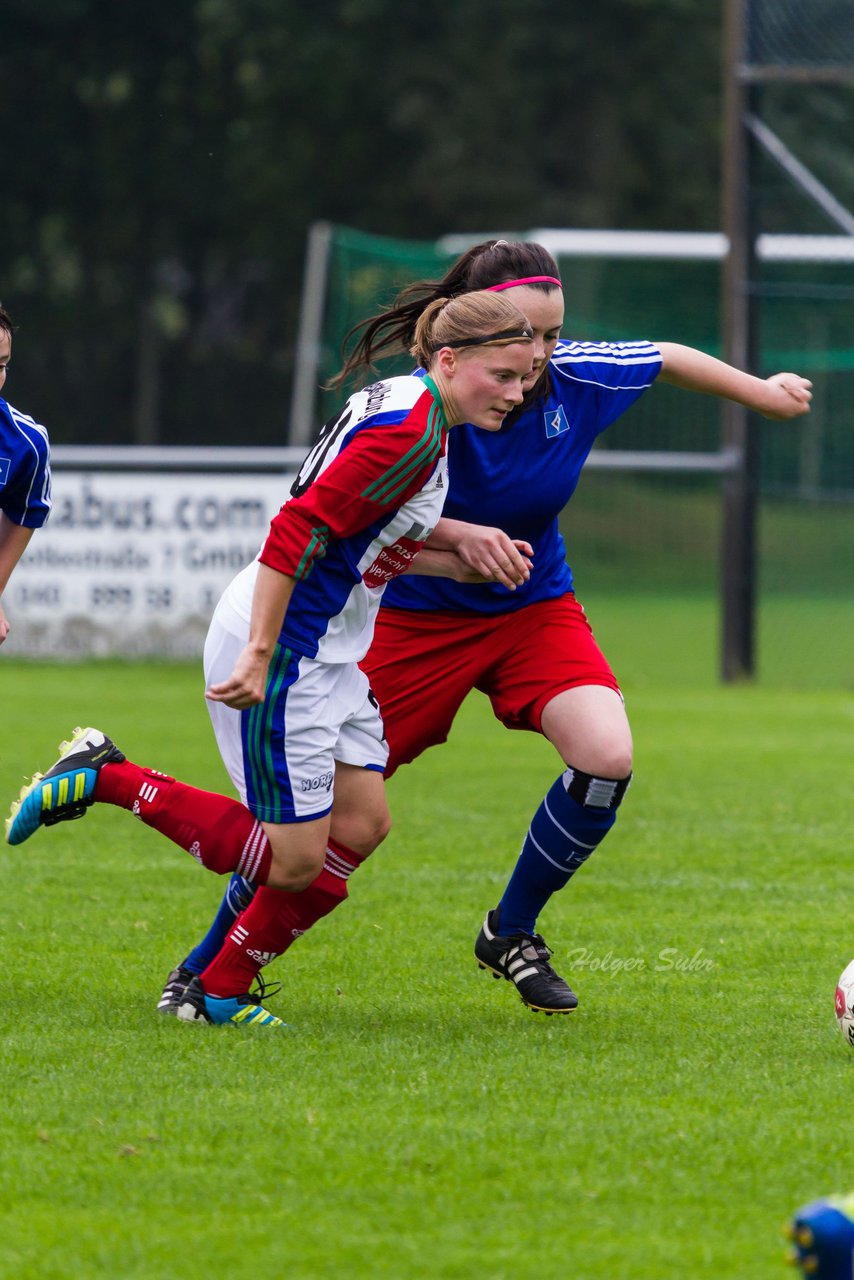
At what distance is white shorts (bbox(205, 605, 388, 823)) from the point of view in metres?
4.22

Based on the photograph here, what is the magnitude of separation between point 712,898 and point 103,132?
3040cm

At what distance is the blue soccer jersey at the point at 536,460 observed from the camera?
15.5 feet

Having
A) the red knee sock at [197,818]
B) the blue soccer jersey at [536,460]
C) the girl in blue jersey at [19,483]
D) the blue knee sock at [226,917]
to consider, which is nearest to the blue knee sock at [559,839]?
the blue soccer jersey at [536,460]

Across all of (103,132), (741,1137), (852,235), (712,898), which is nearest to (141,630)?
(852,235)

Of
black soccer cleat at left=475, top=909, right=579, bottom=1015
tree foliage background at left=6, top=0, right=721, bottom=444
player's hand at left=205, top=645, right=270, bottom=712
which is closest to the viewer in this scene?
player's hand at left=205, top=645, right=270, bottom=712

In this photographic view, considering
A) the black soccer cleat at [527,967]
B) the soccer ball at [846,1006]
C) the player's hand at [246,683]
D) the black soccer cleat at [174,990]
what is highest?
the player's hand at [246,683]

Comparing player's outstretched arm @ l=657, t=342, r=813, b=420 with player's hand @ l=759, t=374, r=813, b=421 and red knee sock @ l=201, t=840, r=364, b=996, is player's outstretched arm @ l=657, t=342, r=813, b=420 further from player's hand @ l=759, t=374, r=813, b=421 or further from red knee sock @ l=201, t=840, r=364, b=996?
red knee sock @ l=201, t=840, r=364, b=996

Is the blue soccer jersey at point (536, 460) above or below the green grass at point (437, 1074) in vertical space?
above

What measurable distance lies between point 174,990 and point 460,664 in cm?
105

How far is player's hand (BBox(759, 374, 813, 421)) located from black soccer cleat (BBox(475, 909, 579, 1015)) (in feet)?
4.62

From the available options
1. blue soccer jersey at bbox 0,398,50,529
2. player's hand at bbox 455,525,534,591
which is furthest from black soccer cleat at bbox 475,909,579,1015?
blue soccer jersey at bbox 0,398,50,529

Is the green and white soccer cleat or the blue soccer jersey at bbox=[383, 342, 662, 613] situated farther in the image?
the blue soccer jersey at bbox=[383, 342, 662, 613]

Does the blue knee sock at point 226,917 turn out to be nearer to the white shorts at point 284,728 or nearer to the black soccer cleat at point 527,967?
the white shorts at point 284,728

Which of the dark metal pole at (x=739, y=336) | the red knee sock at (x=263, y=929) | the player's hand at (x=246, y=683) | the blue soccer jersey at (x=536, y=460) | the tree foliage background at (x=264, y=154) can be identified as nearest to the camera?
the player's hand at (x=246, y=683)
